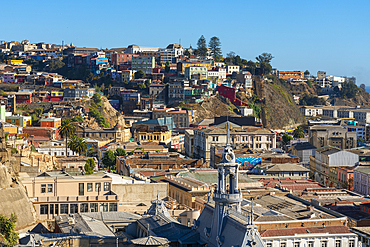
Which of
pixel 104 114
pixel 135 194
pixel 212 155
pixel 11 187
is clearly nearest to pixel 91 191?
pixel 135 194

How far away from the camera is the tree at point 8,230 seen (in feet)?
148

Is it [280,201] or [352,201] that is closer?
[280,201]

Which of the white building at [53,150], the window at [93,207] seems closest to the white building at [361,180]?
the window at [93,207]

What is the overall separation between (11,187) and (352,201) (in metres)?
38.8

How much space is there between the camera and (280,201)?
66.4 metres

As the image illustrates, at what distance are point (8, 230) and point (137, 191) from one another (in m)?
22.6

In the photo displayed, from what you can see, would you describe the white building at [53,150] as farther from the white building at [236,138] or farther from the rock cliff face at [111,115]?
the rock cliff face at [111,115]

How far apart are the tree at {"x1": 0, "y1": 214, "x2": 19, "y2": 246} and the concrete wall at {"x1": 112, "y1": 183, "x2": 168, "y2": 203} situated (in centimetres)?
1946

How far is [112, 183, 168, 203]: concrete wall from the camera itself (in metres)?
67.0

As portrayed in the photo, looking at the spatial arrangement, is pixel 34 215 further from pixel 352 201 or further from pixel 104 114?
pixel 104 114

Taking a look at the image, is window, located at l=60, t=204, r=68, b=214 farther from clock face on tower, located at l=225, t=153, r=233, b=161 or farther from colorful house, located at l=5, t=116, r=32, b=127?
colorful house, located at l=5, t=116, r=32, b=127

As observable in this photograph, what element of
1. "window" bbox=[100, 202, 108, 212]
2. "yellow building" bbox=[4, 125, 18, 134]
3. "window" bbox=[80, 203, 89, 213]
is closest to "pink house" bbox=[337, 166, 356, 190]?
"window" bbox=[100, 202, 108, 212]

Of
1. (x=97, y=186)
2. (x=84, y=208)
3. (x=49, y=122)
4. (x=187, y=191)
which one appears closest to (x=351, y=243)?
(x=187, y=191)

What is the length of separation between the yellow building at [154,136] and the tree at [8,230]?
109265mm
